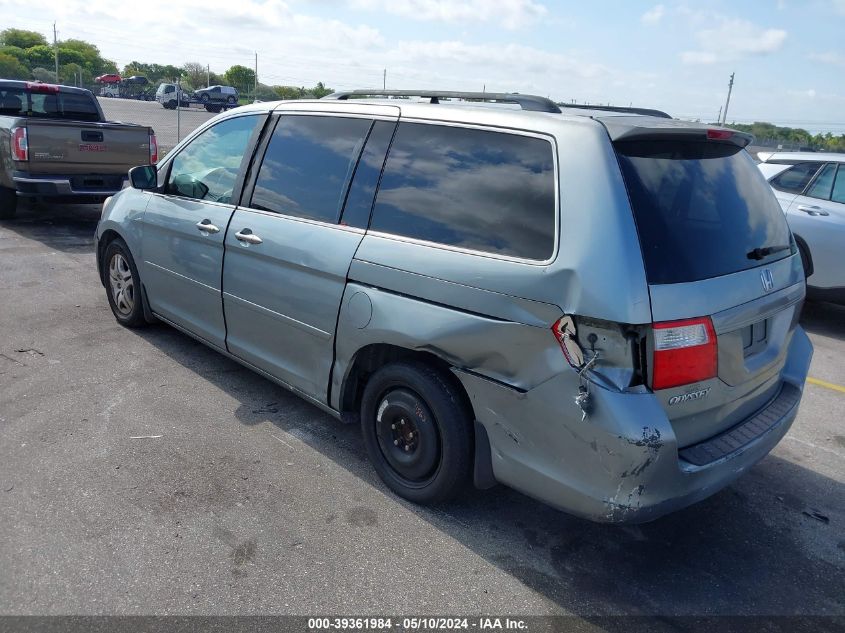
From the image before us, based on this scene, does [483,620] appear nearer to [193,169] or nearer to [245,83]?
[193,169]

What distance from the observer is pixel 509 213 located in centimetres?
280

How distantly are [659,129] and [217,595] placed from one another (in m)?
2.58

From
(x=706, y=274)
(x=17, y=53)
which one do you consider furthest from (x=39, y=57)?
(x=706, y=274)

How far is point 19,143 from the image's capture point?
27.5 ft

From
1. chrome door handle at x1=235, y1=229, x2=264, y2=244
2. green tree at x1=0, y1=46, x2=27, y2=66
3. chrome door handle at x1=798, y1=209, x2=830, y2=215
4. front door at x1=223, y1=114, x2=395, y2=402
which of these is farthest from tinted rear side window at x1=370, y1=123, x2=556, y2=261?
green tree at x1=0, y1=46, x2=27, y2=66

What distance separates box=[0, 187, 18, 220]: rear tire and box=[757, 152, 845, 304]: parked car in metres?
9.80

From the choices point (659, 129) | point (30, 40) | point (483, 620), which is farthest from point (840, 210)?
point (30, 40)

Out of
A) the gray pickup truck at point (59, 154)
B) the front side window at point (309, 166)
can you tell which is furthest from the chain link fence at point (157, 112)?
the front side window at point (309, 166)

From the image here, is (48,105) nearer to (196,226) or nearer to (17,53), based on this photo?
(196,226)

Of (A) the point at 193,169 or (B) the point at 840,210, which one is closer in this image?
(A) the point at 193,169

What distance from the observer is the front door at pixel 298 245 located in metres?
3.44

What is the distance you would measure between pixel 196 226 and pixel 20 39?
131 meters

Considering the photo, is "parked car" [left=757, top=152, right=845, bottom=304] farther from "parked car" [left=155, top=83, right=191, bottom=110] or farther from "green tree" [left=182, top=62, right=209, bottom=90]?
"green tree" [left=182, top=62, right=209, bottom=90]

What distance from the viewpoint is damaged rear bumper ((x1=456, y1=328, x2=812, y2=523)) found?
243 cm
